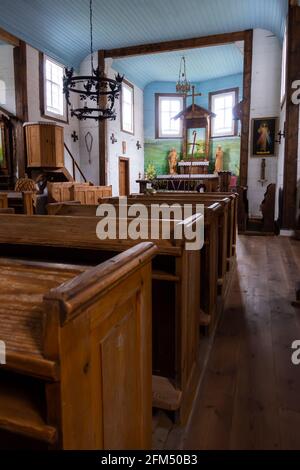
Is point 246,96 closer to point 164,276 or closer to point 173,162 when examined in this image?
point 173,162

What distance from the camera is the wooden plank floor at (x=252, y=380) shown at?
1.50m

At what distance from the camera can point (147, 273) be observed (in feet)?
Answer: 3.58

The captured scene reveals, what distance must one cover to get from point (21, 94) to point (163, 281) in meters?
7.98

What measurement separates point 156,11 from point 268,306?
281 inches

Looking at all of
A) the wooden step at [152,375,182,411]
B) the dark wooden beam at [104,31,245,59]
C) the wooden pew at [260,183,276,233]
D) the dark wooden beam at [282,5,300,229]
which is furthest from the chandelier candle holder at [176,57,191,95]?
the wooden step at [152,375,182,411]

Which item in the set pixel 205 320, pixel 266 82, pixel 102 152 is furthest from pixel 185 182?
pixel 205 320

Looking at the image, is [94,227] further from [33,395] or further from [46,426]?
[46,426]

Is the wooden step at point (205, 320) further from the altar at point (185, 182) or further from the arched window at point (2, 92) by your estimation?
the arched window at point (2, 92)

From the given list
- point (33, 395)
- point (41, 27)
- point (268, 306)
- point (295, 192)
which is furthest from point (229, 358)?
point (41, 27)

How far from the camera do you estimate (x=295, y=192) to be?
6.58 metres

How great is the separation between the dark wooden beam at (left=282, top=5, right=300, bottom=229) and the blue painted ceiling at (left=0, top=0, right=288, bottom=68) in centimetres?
75

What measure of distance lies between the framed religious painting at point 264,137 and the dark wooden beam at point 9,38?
5.59 m

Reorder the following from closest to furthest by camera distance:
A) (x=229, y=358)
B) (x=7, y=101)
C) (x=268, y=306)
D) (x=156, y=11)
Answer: (x=229, y=358)
(x=268, y=306)
(x=156, y=11)
(x=7, y=101)

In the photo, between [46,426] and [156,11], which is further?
[156,11]
